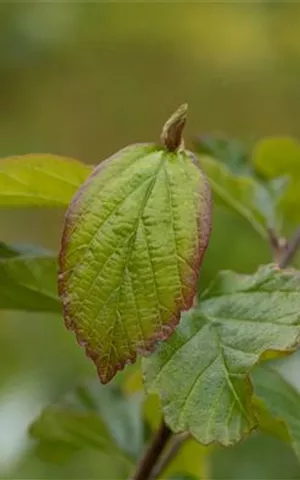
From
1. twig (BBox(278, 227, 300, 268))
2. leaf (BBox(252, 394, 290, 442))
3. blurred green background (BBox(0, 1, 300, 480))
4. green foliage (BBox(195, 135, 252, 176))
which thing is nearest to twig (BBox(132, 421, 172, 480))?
leaf (BBox(252, 394, 290, 442))

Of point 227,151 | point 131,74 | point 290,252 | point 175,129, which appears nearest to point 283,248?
point 290,252

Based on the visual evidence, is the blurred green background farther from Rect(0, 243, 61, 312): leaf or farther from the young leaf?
the young leaf

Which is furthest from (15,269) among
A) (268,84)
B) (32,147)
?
(268,84)

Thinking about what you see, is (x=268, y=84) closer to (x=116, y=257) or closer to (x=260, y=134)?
(x=260, y=134)

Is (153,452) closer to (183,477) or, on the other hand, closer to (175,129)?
(183,477)

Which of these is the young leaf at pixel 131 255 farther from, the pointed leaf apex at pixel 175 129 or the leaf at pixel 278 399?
the leaf at pixel 278 399

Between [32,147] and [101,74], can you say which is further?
[101,74]

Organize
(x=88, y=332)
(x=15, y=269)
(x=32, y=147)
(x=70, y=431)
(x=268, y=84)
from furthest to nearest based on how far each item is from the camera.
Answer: (x=268, y=84)
(x=32, y=147)
(x=70, y=431)
(x=15, y=269)
(x=88, y=332)

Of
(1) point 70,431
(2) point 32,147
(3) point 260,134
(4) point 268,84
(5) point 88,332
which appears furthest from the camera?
(4) point 268,84

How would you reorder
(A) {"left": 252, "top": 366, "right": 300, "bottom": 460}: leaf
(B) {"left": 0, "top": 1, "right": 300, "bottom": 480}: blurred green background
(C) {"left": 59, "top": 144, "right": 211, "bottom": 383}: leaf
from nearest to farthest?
(C) {"left": 59, "top": 144, "right": 211, "bottom": 383}: leaf < (A) {"left": 252, "top": 366, "right": 300, "bottom": 460}: leaf < (B) {"left": 0, "top": 1, "right": 300, "bottom": 480}: blurred green background
